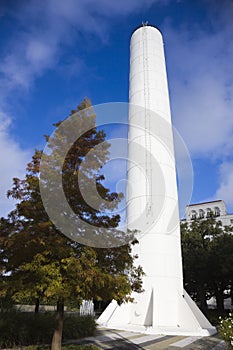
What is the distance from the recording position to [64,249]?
7773 millimetres

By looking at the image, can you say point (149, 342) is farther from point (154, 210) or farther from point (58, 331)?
point (154, 210)

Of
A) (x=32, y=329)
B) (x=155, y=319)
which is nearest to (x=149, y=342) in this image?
(x=155, y=319)

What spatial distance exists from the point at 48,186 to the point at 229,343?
23.5ft

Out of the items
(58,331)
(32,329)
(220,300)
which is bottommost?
(32,329)

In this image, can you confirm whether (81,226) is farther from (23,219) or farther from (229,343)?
(229,343)

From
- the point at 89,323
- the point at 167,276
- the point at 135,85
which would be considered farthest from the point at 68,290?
the point at 135,85

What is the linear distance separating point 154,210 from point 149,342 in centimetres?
910

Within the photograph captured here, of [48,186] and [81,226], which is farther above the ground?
[48,186]

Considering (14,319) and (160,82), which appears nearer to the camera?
(14,319)

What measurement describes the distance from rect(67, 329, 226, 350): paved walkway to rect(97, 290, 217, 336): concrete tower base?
98 cm

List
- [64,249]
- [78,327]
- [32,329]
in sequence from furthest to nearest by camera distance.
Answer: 1. [78,327]
2. [32,329]
3. [64,249]

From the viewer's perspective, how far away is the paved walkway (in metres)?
12.0

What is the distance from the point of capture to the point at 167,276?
1908 centimetres

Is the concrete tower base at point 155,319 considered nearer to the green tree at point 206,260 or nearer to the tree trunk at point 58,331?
the green tree at point 206,260
